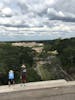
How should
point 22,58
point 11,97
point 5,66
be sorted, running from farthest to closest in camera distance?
point 22,58 < point 5,66 < point 11,97

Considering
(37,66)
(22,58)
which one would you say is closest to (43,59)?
(37,66)

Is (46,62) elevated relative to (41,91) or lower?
lower

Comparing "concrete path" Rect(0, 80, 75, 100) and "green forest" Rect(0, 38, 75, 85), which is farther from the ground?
"concrete path" Rect(0, 80, 75, 100)

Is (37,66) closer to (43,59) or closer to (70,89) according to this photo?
(43,59)

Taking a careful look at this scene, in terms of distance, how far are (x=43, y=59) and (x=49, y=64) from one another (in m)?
9.11

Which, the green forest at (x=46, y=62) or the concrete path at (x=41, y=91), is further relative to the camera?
the green forest at (x=46, y=62)

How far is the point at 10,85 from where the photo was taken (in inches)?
479

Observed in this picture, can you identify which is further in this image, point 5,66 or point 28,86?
point 5,66

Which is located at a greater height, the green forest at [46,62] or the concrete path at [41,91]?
the concrete path at [41,91]

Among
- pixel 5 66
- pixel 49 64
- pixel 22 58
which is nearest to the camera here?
pixel 5 66

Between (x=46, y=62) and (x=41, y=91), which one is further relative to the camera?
(x=46, y=62)

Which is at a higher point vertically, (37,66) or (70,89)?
(70,89)

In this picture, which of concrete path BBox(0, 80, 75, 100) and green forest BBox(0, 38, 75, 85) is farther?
green forest BBox(0, 38, 75, 85)

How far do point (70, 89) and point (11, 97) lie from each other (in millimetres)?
2736
